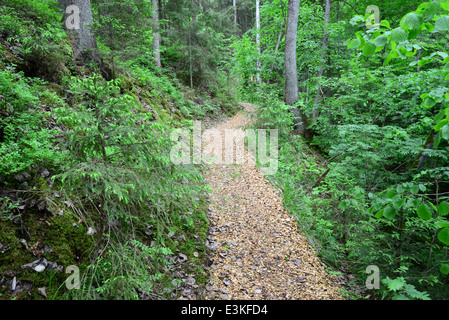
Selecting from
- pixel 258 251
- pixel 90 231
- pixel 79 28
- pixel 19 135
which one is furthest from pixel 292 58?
pixel 90 231

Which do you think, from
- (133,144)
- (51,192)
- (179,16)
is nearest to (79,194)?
(51,192)

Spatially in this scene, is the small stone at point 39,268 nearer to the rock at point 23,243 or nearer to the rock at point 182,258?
the rock at point 23,243

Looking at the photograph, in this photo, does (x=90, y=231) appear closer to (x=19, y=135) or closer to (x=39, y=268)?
(x=39, y=268)

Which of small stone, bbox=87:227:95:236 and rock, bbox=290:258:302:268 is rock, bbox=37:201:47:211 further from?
rock, bbox=290:258:302:268

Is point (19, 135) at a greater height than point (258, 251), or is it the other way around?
point (19, 135)

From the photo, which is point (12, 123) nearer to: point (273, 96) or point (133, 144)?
point (133, 144)

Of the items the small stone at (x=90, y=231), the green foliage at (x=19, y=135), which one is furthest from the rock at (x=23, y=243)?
the green foliage at (x=19, y=135)

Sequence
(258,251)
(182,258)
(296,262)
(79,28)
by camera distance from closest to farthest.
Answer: (182,258), (296,262), (258,251), (79,28)

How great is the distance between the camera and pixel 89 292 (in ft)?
8.14

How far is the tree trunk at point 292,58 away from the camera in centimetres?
874

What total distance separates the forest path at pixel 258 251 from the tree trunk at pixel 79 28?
4.87 meters

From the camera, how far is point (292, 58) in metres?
9.19

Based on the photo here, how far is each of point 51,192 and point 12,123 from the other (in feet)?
4.08

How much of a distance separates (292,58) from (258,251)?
798 centimetres
